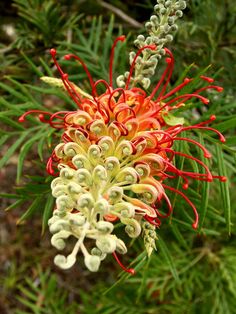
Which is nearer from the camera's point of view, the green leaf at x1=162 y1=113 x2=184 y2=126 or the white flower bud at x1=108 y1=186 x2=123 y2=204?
the white flower bud at x1=108 y1=186 x2=123 y2=204

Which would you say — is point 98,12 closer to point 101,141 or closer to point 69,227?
point 101,141

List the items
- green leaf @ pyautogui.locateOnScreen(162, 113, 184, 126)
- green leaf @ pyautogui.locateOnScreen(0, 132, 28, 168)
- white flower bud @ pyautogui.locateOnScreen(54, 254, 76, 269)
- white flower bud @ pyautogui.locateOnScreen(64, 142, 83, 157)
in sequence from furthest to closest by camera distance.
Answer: green leaf @ pyautogui.locateOnScreen(0, 132, 28, 168)
green leaf @ pyautogui.locateOnScreen(162, 113, 184, 126)
white flower bud @ pyautogui.locateOnScreen(64, 142, 83, 157)
white flower bud @ pyautogui.locateOnScreen(54, 254, 76, 269)

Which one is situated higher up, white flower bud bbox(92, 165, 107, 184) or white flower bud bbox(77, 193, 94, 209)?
white flower bud bbox(92, 165, 107, 184)

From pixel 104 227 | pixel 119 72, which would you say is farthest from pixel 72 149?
pixel 119 72

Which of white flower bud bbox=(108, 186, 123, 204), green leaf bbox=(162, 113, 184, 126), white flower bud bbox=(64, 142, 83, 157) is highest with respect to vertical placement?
green leaf bbox=(162, 113, 184, 126)

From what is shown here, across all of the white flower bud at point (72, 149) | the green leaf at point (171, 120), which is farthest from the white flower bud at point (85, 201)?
the green leaf at point (171, 120)

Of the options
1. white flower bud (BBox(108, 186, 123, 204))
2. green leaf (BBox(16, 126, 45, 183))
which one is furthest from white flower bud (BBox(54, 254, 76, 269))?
green leaf (BBox(16, 126, 45, 183))

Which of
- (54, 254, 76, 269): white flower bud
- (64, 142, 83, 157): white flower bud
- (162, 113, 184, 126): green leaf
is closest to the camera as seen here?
(54, 254, 76, 269): white flower bud

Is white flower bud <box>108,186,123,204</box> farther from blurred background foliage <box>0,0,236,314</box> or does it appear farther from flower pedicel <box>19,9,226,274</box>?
blurred background foliage <box>0,0,236,314</box>

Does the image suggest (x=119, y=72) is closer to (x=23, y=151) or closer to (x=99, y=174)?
(x=23, y=151)

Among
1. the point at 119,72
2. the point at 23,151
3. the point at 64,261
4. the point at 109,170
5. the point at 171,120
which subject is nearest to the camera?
the point at 64,261
